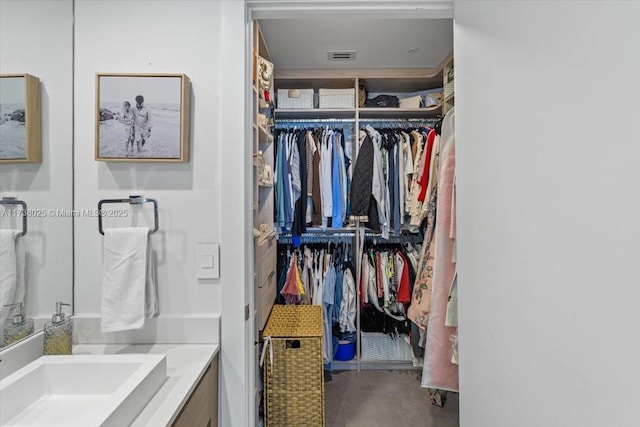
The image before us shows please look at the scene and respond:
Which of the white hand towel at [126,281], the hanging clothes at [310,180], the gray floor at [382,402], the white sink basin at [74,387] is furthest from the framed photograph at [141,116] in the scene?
the gray floor at [382,402]

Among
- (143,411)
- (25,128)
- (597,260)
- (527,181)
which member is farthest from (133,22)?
(597,260)

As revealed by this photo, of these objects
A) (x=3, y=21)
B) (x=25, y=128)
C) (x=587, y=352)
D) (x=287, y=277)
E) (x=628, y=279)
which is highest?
(x=3, y=21)

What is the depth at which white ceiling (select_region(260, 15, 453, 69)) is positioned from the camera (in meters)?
1.89

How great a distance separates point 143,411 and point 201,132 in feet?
2.77

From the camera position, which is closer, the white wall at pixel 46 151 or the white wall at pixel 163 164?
the white wall at pixel 46 151

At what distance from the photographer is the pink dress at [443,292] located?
4.80ft

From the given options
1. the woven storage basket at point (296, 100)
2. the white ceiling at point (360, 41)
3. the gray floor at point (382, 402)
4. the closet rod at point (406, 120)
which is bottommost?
the gray floor at point (382, 402)

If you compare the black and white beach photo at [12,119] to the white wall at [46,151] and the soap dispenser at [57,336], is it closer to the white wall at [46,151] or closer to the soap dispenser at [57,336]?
the white wall at [46,151]

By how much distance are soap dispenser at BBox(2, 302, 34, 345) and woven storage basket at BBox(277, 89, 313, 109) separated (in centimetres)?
208

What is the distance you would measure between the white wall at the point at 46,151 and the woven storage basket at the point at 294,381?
1.06 meters

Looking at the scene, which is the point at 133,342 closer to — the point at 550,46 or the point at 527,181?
the point at 527,181

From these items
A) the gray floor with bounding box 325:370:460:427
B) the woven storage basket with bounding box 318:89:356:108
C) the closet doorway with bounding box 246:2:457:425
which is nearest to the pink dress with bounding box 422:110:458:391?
the gray floor with bounding box 325:370:460:427

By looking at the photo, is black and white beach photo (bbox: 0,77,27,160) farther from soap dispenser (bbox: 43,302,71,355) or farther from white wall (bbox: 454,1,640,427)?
white wall (bbox: 454,1,640,427)

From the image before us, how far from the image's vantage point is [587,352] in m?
0.50
